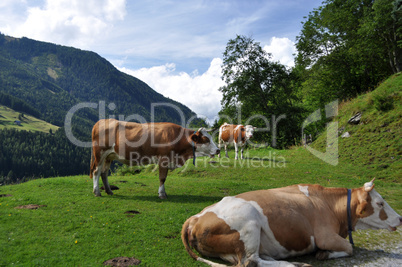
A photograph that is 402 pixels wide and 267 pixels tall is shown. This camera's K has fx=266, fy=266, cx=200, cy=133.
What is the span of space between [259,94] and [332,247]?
98.7ft

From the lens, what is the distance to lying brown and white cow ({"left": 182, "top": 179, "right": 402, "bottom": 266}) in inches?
176

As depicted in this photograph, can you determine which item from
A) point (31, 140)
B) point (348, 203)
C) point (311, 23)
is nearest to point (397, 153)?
point (348, 203)

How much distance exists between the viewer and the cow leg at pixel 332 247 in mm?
4766

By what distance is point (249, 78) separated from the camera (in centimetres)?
3328

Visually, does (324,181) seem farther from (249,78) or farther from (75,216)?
(249,78)

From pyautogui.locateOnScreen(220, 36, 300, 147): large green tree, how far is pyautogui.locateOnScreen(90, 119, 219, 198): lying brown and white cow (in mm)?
23912

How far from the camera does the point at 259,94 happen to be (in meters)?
33.6

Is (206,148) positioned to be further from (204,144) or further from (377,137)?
(377,137)

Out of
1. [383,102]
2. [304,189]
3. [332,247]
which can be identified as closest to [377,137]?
[383,102]

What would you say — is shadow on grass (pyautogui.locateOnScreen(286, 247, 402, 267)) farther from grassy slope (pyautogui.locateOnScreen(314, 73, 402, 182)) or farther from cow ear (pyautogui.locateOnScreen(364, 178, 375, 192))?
grassy slope (pyautogui.locateOnScreen(314, 73, 402, 182))

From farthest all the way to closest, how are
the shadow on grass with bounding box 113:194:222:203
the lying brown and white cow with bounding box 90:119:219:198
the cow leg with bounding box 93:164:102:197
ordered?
1. the lying brown and white cow with bounding box 90:119:219:198
2. the cow leg with bounding box 93:164:102:197
3. the shadow on grass with bounding box 113:194:222:203

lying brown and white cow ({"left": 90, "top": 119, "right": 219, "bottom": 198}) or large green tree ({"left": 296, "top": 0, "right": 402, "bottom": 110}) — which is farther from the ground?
large green tree ({"left": 296, "top": 0, "right": 402, "bottom": 110})

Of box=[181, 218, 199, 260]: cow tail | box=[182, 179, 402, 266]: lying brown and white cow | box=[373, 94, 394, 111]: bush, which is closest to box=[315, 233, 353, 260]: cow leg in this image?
box=[182, 179, 402, 266]: lying brown and white cow

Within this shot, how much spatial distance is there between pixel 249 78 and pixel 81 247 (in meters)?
30.7
